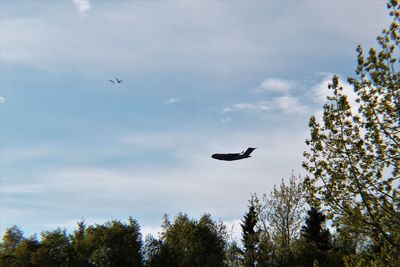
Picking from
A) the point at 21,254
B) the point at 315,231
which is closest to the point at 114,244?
the point at 21,254

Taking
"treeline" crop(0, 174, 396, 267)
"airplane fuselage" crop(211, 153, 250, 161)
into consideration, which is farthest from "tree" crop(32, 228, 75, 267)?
"airplane fuselage" crop(211, 153, 250, 161)

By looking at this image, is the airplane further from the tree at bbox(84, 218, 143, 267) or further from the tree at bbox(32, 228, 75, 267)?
the tree at bbox(32, 228, 75, 267)

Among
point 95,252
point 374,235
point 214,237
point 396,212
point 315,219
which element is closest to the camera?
point 396,212

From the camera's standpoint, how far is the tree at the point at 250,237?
54.8 metres

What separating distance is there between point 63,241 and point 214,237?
24.0 meters

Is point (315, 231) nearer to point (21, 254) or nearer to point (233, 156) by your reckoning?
point (21, 254)

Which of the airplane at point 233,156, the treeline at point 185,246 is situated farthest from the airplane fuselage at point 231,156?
the treeline at point 185,246

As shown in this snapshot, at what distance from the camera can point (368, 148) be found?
54.7 feet

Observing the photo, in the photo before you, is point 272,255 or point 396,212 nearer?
point 396,212

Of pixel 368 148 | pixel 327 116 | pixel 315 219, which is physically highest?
pixel 315 219

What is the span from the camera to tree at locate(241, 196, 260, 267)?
54844 mm

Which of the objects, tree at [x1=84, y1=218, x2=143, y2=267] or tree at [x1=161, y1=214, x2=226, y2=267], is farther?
tree at [x1=161, y1=214, x2=226, y2=267]

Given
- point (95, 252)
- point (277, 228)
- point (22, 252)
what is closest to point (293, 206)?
point (277, 228)

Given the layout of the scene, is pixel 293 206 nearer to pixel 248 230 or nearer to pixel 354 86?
pixel 248 230
